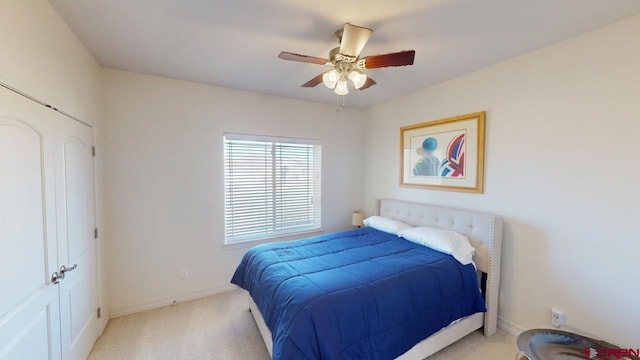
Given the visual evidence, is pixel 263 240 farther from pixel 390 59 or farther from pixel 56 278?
pixel 390 59

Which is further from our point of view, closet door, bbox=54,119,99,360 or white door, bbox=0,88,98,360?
closet door, bbox=54,119,99,360

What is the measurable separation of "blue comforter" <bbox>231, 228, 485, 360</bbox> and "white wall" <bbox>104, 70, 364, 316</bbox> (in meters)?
0.86

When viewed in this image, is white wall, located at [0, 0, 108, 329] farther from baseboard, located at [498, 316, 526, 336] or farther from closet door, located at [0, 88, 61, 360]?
baseboard, located at [498, 316, 526, 336]

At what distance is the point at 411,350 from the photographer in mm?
1895

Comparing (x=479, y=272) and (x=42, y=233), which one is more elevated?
(x=42, y=233)

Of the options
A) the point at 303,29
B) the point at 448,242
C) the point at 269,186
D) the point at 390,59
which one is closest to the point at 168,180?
the point at 269,186

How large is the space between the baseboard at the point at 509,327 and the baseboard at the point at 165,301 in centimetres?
306

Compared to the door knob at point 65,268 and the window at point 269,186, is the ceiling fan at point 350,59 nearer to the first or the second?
the window at point 269,186

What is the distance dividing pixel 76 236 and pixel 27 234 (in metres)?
0.66

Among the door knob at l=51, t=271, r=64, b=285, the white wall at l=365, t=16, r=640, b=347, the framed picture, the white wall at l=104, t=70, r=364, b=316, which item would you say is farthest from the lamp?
the door knob at l=51, t=271, r=64, b=285

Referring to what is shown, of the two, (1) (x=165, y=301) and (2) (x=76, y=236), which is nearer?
(2) (x=76, y=236)

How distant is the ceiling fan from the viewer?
170 centimetres

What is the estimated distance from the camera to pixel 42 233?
1.50 m

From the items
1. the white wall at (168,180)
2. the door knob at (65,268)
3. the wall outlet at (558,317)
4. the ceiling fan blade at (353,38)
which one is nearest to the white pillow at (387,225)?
the wall outlet at (558,317)
